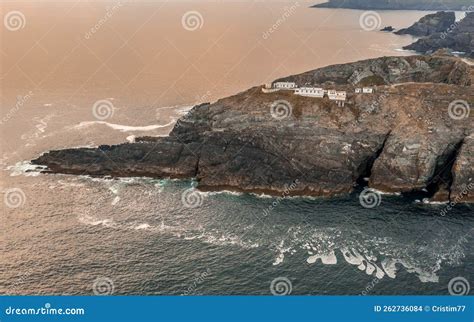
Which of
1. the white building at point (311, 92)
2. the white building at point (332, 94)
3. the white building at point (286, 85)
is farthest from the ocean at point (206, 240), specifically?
the white building at point (286, 85)

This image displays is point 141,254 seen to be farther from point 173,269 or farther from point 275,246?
point 275,246

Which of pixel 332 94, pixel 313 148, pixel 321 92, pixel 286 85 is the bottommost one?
pixel 313 148

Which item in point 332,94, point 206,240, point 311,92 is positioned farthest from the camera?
point 311,92

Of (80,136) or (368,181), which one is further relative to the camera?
(80,136)

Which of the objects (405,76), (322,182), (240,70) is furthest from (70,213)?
(240,70)

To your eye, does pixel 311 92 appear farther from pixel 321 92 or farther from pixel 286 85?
pixel 286 85

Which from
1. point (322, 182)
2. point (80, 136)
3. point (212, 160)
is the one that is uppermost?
point (80, 136)

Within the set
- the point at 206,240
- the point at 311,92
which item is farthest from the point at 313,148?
the point at 206,240

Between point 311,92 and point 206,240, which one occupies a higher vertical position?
point 311,92

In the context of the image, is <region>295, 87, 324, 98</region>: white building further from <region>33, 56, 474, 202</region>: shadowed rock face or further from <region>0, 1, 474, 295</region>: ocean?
<region>0, 1, 474, 295</region>: ocean
